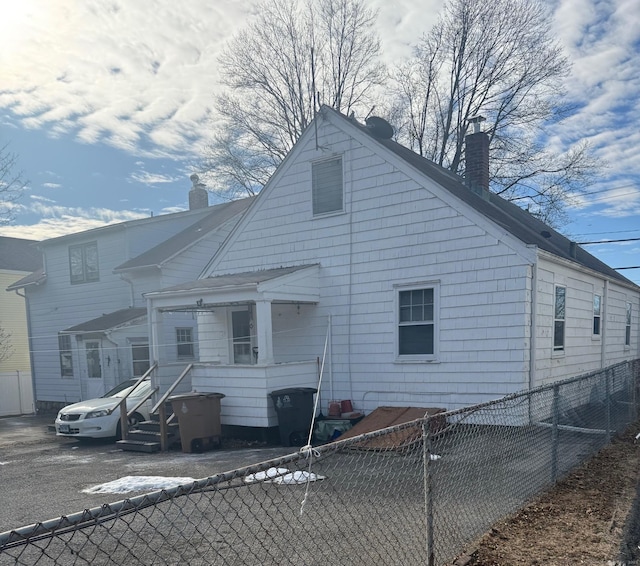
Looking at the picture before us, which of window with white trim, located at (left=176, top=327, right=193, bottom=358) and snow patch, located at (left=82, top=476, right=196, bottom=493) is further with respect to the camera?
window with white trim, located at (left=176, top=327, right=193, bottom=358)

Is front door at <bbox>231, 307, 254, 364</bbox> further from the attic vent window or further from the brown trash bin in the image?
the attic vent window

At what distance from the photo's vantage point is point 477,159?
13.0 m

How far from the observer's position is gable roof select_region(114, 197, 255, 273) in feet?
50.5

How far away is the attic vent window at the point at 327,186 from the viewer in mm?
10711

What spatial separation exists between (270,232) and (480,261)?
504 centimetres

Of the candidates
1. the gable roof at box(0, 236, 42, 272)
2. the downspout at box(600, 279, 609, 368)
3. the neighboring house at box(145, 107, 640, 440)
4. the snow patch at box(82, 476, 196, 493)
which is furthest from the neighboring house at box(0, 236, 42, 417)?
the downspout at box(600, 279, 609, 368)

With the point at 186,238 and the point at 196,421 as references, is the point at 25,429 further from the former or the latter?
the point at 196,421

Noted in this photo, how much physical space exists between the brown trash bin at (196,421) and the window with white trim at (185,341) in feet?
21.6

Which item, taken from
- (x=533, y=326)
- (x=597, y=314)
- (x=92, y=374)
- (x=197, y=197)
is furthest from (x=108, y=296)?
(x=597, y=314)

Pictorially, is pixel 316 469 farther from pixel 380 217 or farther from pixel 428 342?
pixel 380 217

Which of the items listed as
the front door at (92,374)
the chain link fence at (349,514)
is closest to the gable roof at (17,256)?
the front door at (92,374)

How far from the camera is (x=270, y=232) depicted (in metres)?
11.7

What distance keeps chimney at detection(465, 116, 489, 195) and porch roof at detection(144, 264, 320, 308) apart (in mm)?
5290

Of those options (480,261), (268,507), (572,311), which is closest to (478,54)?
(572,311)
